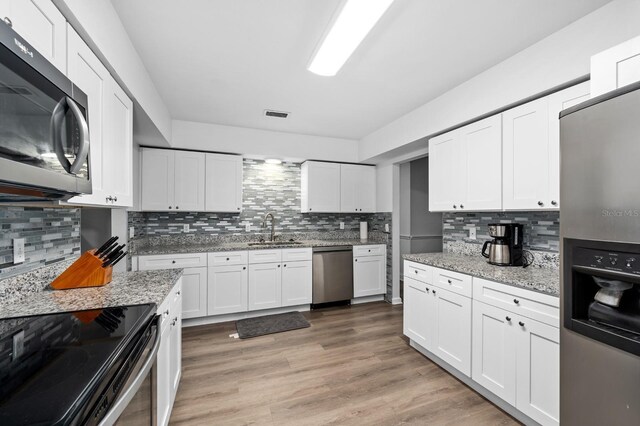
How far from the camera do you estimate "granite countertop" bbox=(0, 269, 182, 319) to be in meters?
1.25

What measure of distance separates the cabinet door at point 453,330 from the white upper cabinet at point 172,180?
299 cm

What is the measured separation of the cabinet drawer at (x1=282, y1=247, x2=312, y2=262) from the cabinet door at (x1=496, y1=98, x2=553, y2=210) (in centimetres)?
237

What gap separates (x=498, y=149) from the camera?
220 centimetres

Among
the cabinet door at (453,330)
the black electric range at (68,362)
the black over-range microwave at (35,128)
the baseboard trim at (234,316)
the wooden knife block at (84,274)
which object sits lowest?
the baseboard trim at (234,316)

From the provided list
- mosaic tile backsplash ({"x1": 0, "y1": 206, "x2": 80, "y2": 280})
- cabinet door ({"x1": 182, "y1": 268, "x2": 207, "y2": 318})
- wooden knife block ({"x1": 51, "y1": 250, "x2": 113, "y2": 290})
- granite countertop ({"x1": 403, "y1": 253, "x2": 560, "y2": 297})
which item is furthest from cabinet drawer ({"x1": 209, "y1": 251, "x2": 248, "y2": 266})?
granite countertop ({"x1": 403, "y1": 253, "x2": 560, "y2": 297})

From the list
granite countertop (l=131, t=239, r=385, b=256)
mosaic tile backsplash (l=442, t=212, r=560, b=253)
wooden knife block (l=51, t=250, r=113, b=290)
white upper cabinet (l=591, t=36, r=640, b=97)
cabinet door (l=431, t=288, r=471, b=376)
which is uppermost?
white upper cabinet (l=591, t=36, r=640, b=97)

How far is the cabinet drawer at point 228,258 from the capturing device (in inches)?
131

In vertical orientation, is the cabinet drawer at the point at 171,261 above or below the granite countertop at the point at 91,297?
below

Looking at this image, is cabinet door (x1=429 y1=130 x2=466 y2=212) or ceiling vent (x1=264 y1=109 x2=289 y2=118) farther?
ceiling vent (x1=264 y1=109 x2=289 y2=118)

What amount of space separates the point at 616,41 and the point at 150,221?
14.6ft

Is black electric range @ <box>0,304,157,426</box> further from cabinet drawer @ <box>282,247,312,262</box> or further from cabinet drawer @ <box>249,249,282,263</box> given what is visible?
cabinet drawer @ <box>282,247,312,262</box>

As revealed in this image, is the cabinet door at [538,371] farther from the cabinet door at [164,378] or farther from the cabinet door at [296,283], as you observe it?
the cabinet door at [296,283]

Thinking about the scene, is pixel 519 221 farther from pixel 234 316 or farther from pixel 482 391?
pixel 234 316

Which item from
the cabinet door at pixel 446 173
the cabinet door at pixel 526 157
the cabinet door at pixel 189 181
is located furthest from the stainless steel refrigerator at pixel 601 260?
the cabinet door at pixel 189 181
